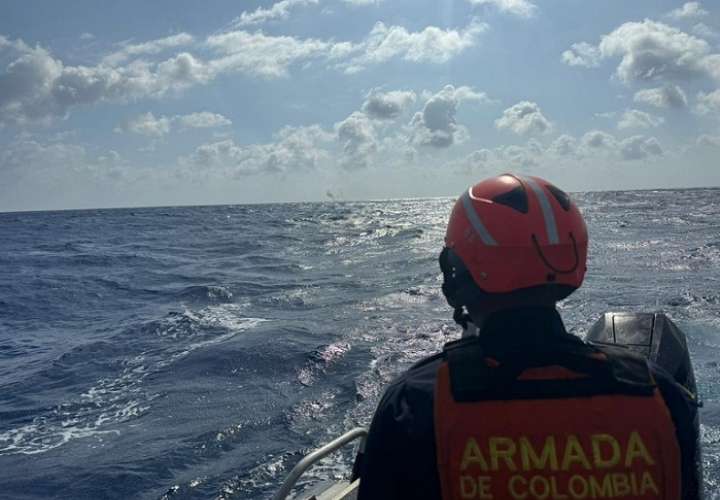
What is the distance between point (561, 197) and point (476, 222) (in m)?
0.31

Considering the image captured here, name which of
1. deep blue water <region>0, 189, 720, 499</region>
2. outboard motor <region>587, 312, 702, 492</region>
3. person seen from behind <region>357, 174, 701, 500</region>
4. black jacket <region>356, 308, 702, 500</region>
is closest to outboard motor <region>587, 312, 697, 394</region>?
outboard motor <region>587, 312, 702, 492</region>

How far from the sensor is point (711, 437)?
265 inches

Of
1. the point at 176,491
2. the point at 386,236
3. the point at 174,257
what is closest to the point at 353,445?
the point at 176,491

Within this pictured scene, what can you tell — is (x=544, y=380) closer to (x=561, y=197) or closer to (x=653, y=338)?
(x=561, y=197)

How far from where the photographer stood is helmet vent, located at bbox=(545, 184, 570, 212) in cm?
216

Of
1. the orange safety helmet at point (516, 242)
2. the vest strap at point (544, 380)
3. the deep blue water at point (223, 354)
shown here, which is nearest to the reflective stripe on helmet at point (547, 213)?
the orange safety helmet at point (516, 242)

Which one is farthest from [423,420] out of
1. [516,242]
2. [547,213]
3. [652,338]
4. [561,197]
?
[652,338]

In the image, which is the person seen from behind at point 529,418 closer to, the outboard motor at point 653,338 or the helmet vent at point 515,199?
the helmet vent at point 515,199

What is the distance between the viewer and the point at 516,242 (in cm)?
205

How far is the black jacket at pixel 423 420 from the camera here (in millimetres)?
1878

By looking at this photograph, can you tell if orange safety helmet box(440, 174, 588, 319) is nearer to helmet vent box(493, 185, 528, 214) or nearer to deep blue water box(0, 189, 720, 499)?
helmet vent box(493, 185, 528, 214)

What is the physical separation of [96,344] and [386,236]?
25.3m

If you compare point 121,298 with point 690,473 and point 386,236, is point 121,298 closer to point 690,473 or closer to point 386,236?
point 690,473

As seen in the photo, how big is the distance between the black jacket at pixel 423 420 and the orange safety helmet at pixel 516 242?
0.12 meters
